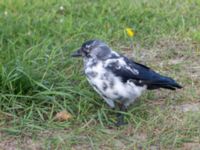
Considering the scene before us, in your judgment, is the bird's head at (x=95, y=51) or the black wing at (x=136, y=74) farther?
the bird's head at (x=95, y=51)

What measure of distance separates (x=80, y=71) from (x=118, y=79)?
0.92 metres

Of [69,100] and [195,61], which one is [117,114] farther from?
[195,61]

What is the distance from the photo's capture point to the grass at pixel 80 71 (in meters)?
4.18

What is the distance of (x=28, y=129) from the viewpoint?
421cm

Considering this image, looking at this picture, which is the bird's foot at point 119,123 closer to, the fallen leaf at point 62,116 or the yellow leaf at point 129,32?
the fallen leaf at point 62,116

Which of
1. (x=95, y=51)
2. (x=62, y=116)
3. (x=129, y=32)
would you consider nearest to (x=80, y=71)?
(x=95, y=51)

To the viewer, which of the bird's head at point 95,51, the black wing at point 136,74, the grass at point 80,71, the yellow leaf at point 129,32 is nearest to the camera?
the grass at point 80,71

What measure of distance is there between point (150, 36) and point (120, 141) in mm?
2114

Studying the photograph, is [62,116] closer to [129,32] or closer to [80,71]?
[80,71]

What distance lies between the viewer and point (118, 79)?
4.26m

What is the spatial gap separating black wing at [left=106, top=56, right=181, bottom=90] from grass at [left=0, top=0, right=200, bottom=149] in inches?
9.7

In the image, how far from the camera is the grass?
13.7 feet

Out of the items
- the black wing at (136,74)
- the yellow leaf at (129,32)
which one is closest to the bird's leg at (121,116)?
the black wing at (136,74)

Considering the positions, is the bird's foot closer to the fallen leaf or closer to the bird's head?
the fallen leaf
